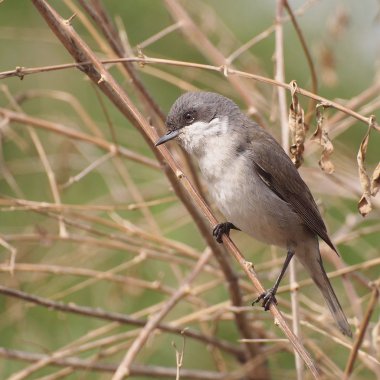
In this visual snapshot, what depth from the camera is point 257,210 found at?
3.70 metres

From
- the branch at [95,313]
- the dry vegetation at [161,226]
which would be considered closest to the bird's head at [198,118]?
the dry vegetation at [161,226]

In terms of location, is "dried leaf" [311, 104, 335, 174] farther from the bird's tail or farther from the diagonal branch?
the bird's tail

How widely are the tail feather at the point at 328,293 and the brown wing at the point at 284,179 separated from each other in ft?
0.85

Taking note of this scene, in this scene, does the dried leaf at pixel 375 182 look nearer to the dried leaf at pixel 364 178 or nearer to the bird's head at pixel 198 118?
the dried leaf at pixel 364 178

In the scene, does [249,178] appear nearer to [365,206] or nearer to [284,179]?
[284,179]

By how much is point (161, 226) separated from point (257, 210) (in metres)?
1.55

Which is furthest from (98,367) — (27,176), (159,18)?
(159,18)

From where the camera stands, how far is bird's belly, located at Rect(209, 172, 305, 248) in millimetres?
3625

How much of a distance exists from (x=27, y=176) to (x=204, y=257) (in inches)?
92.7

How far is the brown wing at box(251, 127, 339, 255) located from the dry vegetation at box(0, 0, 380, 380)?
11 centimetres

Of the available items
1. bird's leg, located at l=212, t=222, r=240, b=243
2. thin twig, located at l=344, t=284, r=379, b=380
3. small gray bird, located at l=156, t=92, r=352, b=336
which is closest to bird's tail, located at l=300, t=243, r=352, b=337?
small gray bird, located at l=156, t=92, r=352, b=336

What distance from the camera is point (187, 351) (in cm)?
512

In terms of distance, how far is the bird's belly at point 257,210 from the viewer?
3625 millimetres

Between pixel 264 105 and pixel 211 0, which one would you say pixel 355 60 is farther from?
pixel 264 105
